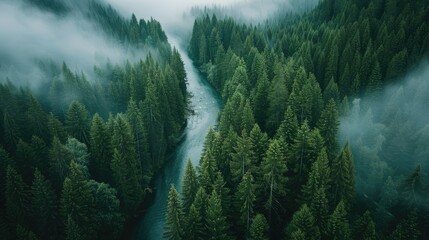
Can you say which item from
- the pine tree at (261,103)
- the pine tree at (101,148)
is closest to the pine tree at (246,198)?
the pine tree at (101,148)

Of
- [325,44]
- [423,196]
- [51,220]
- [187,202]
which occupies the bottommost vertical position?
[51,220]

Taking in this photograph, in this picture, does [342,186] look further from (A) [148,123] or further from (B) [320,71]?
(B) [320,71]

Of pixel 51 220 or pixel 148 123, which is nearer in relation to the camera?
pixel 51 220

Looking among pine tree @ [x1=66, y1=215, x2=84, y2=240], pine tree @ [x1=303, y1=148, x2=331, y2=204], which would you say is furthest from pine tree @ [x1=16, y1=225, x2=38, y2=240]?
pine tree @ [x1=303, y1=148, x2=331, y2=204]

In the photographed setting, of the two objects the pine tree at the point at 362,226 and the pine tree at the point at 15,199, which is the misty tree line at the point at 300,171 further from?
the pine tree at the point at 15,199

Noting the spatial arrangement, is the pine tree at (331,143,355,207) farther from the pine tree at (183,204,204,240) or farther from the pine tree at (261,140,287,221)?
the pine tree at (183,204,204,240)

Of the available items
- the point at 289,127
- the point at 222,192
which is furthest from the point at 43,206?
the point at 289,127

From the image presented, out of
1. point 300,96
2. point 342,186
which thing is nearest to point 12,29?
point 300,96

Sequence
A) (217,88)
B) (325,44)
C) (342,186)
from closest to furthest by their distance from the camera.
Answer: (342,186)
(325,44)
(217,88)
